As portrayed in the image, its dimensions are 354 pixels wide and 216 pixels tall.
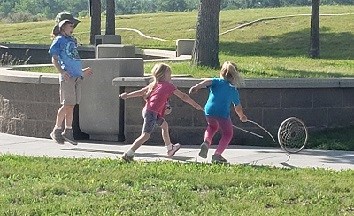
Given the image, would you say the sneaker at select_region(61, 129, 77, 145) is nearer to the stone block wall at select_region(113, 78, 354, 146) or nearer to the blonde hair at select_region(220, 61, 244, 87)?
the stone block wall at select_region(113, 78, 354, 146)

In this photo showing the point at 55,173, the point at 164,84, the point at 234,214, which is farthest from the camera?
the point at 164,84

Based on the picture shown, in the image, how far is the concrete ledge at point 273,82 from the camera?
38.8 ft

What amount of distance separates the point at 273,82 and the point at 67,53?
9.23 ft

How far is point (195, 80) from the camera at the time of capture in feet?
38.6

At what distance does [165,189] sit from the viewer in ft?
27.0

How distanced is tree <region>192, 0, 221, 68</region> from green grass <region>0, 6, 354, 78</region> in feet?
0.90

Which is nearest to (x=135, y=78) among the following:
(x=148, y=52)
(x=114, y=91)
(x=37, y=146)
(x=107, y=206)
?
(x=114, y=91)

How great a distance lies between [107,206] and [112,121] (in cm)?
483

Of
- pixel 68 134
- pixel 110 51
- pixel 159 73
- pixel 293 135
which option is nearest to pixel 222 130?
pixel 159 73

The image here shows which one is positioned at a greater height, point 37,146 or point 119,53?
point 119,53

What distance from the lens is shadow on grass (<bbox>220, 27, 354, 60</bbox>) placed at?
25.1 metres

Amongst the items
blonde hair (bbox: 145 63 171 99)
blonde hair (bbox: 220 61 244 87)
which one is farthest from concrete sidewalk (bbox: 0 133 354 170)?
blonde hair (bbox: 220 61 244 87)

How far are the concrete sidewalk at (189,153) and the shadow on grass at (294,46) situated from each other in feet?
42.0

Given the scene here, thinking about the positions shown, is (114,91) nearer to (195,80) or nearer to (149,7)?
(195,80)
